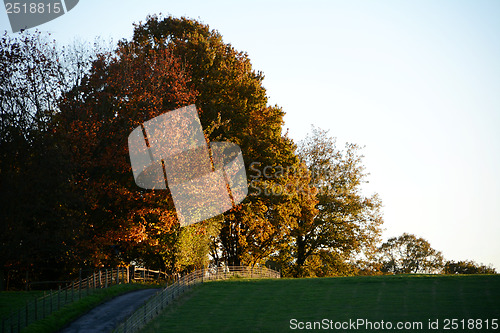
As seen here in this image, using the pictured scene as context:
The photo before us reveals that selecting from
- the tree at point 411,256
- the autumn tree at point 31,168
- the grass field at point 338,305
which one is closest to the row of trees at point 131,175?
the autumn tree at point 31,168

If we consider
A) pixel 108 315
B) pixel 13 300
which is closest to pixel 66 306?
pixel 108 315

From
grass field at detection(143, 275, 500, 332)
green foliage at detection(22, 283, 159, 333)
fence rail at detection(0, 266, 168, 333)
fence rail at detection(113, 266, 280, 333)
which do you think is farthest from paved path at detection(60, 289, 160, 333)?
grass field at detection(143, 275, 500, 332)

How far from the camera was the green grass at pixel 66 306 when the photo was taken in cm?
2502

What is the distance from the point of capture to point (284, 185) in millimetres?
48344

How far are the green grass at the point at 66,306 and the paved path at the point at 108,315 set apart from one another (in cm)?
35

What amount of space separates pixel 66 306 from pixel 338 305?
45.0 feet

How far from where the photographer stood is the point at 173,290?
106 ft

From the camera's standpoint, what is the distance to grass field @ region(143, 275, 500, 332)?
24922mm

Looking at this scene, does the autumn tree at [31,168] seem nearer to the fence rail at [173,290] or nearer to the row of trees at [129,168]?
the row of trees at [129,168]

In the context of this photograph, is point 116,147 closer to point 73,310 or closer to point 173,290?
point 173,290

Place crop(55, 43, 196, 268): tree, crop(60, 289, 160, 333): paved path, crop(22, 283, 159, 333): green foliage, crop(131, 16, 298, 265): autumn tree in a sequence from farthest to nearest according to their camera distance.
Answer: crop(131, 16, 298, 265): autumn tree < crop(55, 43, 196, 268): tree < crop(60, 289, 160, 333): paved path < crop(22, 283, 159, 333): green foliage

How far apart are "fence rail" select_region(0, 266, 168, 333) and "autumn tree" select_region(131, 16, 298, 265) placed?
9.56 meters

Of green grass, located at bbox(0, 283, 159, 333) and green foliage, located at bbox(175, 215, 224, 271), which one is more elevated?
green foliage, located at bbox(175, 215, 224, 271)

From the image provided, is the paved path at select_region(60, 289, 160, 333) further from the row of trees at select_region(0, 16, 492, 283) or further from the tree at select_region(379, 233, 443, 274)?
the tree at select_region(379, 233, 443, 274)
